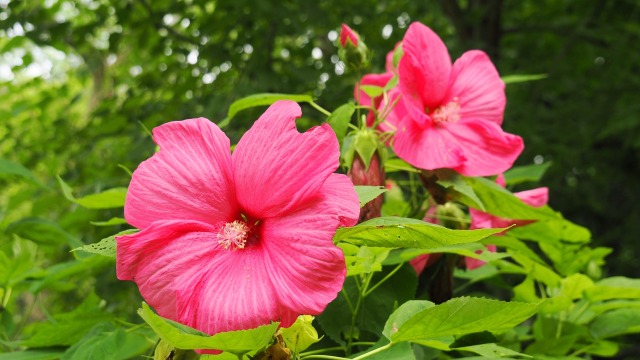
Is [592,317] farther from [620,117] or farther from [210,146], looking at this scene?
[620,117]

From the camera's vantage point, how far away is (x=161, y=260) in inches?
19.3

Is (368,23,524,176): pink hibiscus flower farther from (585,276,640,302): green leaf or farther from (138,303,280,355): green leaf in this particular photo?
(138,303,280,355): green leaf

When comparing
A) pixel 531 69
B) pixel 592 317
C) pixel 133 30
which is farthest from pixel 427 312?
pixel 531 69

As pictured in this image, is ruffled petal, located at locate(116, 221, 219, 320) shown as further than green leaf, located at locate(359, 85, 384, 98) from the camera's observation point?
No

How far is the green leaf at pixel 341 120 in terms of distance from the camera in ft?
2.23

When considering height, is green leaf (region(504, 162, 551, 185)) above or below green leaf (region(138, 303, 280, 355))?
below

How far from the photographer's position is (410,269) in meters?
0.73

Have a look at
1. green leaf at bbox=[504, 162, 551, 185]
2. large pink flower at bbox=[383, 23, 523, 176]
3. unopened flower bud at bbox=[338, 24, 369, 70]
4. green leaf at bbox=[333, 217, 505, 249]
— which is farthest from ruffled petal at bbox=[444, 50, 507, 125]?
green leaf at bbox=[333, 217, 505, 249]

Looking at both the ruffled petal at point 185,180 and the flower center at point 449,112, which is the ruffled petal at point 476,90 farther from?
the ruffled petal at point 185,180

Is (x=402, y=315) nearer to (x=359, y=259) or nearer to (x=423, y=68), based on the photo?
(x=359, y=259)

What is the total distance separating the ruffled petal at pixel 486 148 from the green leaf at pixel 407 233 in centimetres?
23

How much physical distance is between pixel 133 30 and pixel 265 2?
2.11 feet

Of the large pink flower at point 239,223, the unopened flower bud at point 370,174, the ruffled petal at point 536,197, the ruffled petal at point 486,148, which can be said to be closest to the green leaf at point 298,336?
the large pink flower at point 239,223

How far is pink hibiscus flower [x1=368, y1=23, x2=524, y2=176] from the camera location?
28.5 inches
